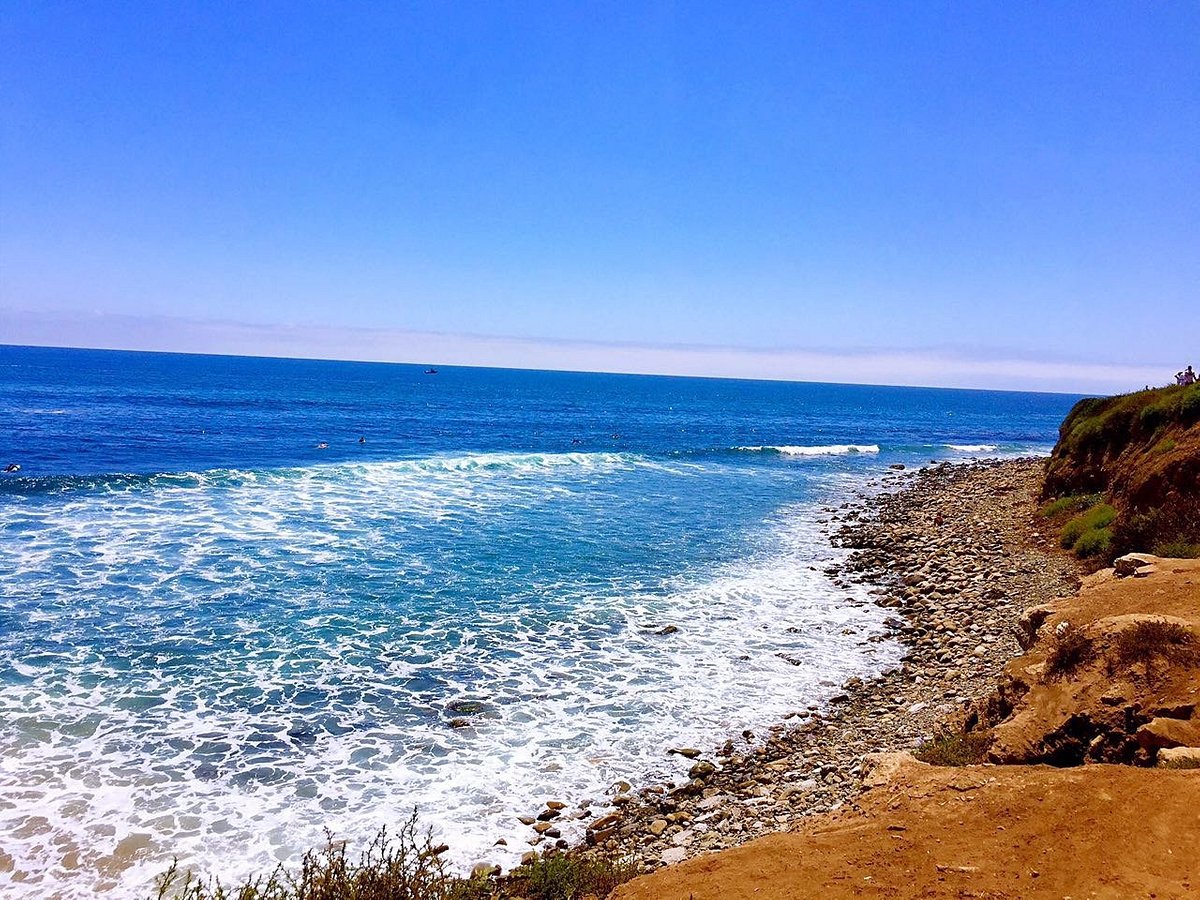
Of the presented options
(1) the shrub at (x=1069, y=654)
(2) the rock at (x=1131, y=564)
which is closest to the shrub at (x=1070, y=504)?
(2) the rock at (x=1131, y=564)

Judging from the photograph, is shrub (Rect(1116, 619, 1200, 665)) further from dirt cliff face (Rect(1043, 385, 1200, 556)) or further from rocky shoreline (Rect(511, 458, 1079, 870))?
dirt cliff face (Rect(1043, 385, 1200, 556))

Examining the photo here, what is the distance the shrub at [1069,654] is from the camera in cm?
908

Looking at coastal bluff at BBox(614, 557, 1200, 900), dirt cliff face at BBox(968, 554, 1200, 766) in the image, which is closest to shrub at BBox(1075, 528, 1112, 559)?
dirt cliff face at BBox(968, 554, 1200, 766)

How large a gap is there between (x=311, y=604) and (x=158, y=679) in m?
5.03

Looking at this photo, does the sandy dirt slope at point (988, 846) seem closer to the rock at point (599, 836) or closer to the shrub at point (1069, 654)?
the shrub at point (1069, 654)

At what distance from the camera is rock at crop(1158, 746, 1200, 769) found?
6.88 m

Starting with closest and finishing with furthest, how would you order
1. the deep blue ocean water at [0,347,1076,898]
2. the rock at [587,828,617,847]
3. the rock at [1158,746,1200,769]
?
the rock at [1158,746,1200,769], the rock at [587,828,617,847], the deep blue ocean water at [0,347,1076,898]

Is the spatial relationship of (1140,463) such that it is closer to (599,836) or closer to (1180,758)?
(1180,758)

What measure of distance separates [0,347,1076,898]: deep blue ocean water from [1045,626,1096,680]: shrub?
Answer: 5.46 metres

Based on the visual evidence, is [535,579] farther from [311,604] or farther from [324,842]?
[324,842]

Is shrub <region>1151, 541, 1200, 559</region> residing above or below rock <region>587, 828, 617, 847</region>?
above

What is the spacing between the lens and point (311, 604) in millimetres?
19609

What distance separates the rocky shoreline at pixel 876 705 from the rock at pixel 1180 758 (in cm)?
324

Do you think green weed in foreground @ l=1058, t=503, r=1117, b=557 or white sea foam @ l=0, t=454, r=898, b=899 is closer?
white sea foam @ l=0, t=454, r=898, b=899
